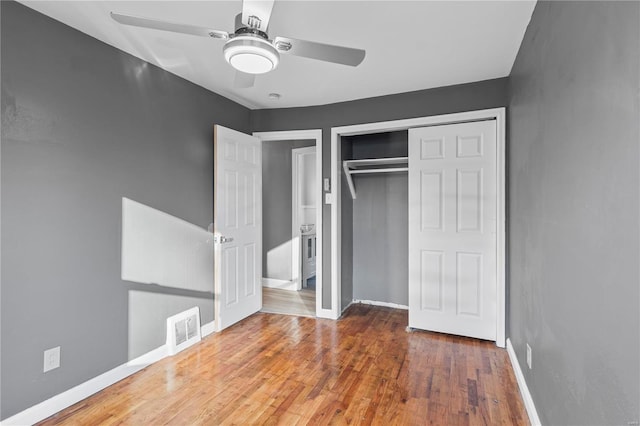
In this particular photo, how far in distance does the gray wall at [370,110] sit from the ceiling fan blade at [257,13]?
2.06m

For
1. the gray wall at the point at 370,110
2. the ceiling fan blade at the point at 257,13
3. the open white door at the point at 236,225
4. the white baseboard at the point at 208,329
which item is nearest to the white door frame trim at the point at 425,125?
the gray wall at the point at 370,110

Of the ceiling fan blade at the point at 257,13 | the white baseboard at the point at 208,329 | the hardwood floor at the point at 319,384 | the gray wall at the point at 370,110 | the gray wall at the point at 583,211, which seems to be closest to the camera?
the gray wall at the point at 583,211

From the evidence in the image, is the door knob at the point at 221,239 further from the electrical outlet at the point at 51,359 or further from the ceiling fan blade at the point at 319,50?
the ceiling fan blade at the point at 319,50

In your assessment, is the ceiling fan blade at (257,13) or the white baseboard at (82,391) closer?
the ceiling fan blade at (257,13)

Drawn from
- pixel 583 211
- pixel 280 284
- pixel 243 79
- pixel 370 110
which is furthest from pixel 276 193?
pixel 583 211

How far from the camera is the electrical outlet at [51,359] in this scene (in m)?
2.02

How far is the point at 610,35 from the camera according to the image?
0.99 meters

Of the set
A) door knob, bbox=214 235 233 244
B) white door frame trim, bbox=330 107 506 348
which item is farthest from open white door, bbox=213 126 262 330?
white door frame trim, bbox=330 107 506 348

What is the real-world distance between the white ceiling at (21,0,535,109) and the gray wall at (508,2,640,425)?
0.35m

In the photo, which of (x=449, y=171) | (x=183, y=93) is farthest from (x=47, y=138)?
(x=449, y=171)

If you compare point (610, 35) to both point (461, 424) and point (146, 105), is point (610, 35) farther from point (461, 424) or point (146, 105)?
point (146, 105)

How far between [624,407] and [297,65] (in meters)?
2.72

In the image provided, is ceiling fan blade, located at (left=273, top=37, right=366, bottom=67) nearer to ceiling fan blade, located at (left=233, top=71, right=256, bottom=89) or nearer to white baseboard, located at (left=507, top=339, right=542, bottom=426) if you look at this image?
ceiling fan blade, located at (left=233, top=71, right=256, bottom=89)

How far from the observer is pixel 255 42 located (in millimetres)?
1611
